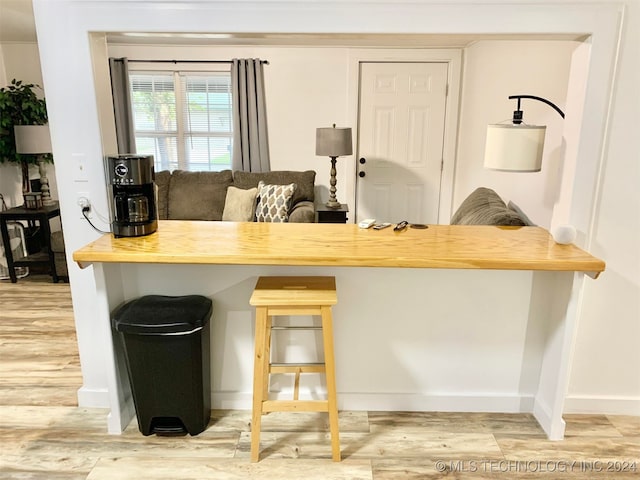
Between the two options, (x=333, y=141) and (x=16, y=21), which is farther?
(x=333, y=141)

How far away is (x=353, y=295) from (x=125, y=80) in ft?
12.6

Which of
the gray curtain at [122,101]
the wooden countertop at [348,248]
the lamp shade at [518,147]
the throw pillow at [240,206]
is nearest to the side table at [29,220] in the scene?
the gray curtain at [122,101]

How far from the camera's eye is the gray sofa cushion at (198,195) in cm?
449

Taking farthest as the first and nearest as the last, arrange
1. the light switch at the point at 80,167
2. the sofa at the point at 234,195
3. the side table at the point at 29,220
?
1. the sofa at the point at 234,195
2. the side table at the point at 29,220
3. the light switch at the point at 80,167

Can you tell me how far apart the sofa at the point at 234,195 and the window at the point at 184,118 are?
0.35m

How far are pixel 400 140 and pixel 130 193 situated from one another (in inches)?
133

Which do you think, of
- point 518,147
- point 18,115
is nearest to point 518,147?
point 518,147

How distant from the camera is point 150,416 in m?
2.06

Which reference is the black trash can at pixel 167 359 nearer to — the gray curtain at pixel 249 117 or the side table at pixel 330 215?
the side table at pixel 330 215

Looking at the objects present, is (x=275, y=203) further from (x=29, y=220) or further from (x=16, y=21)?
(x=16, y=21)

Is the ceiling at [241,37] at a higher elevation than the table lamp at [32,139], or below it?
higher

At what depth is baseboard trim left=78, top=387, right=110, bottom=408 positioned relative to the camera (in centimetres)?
232

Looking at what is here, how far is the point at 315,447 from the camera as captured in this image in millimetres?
2035

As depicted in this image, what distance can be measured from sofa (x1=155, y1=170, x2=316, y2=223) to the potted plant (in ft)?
3.85
